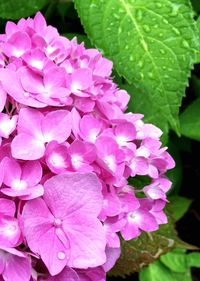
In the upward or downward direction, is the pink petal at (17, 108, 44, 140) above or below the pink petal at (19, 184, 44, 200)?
above

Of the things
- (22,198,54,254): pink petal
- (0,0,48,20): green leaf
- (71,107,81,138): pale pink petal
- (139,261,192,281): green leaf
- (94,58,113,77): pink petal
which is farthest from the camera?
(139,261,192,281): green leaf

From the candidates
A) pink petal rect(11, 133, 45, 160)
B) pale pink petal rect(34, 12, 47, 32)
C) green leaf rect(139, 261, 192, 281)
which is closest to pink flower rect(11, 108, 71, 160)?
pink petal rect(11, 133, 45, 160)

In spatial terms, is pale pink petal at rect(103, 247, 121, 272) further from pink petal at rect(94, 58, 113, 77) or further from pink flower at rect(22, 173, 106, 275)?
pink petal at rect(94, 58, 113, 77)

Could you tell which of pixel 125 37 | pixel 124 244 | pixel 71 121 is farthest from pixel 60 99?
pixel 124 244

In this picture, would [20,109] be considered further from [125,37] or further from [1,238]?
[125,37]

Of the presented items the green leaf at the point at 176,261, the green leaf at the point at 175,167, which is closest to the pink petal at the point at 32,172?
the green leaf at the point at 176,261

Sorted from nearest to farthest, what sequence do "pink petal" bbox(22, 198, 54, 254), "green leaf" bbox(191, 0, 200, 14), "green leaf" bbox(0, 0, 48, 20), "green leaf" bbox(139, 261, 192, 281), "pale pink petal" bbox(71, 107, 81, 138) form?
"pink petal" bbox(22, 198, 54, 254), "pale pink petal" bbox(71, 107, 81, 138), "green leaf" bbox(0, 0, 48, 20), "green leaf" bbox(139, 261, 192, 281), "green leaf" bbox(191, 0, 200, 14)
